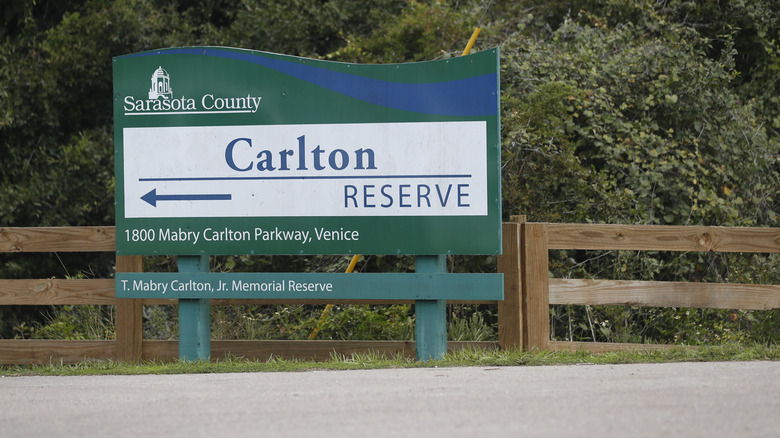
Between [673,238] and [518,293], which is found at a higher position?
[673,238]

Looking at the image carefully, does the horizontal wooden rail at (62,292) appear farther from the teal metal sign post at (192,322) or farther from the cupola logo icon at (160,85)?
the cupola logo icon at (160,85)

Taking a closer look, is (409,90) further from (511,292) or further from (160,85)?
(160,85)

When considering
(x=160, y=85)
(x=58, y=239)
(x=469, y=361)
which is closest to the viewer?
(x=469, y=361)

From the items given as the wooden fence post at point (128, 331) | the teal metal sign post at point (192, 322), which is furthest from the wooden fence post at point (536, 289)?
the wooden fence post at point (128, 331)

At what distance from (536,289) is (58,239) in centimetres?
448

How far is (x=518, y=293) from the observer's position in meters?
7.75

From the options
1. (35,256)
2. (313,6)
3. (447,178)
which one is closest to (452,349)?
(447,178)

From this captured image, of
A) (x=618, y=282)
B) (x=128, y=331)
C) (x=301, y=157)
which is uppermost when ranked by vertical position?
(x=301, y=157)

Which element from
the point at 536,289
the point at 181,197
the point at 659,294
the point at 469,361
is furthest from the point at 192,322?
the point at 659,294

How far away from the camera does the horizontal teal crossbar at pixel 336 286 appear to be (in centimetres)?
743

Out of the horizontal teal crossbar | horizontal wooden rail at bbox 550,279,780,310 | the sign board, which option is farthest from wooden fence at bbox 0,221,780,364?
the sign board

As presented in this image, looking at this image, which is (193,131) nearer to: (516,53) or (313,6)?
(516,53)

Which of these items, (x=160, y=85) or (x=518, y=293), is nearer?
(x=518, y=293)

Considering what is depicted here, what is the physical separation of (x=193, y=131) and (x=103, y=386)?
96.6 inches
